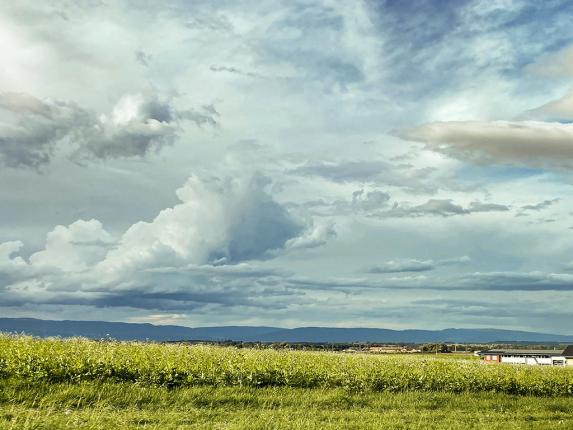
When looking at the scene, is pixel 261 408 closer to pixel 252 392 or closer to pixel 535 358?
pixel 252 392

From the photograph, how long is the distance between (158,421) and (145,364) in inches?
424

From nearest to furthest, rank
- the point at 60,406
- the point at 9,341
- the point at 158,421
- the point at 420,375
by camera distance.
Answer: the point at 158,421 → the point at 60,406 → the point at 420,375 → the point at 9,341

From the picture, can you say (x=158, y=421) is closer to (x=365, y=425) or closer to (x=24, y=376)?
(x=365, y=425)

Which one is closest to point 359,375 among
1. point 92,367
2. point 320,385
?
point 320,385

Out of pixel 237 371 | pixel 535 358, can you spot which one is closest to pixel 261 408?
pixel 237 371

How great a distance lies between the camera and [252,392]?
2814 cm

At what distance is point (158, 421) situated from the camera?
1947 centimetres

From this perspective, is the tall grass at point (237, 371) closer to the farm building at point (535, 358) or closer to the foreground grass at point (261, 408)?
the foreground grass at point (261, 408)

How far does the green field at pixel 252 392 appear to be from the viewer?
21000 mm

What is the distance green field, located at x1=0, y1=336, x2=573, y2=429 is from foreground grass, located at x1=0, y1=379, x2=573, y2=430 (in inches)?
2.2

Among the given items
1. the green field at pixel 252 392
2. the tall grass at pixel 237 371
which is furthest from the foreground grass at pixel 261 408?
the tall grass at pixel 237 371

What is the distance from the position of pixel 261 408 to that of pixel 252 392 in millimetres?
3452

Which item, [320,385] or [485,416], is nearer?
[485,416]

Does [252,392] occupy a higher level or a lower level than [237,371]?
lower
